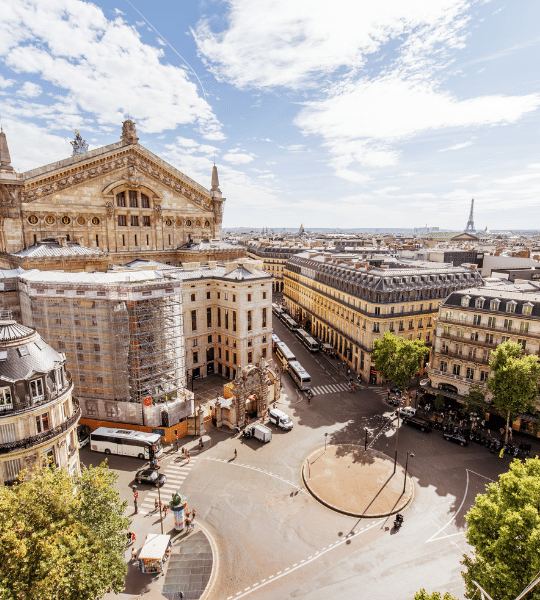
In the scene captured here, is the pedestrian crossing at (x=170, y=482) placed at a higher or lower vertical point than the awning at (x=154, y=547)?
lower

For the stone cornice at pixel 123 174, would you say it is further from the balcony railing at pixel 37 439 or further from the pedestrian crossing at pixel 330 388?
the balcony railing at pixel 37 439

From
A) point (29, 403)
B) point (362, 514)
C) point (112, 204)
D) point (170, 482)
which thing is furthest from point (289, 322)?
point (29, 403)

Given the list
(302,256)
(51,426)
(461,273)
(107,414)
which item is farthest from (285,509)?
(302,256)

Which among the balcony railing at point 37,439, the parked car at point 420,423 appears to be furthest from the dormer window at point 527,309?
the balcony railing at point 37,439

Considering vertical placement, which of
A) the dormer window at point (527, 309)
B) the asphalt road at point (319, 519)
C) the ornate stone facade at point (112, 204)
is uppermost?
the ornate stone facade at point (112, 204)

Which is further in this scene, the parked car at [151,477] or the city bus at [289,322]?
the city bus at [289,322]

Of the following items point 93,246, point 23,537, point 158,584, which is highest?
point 93,246

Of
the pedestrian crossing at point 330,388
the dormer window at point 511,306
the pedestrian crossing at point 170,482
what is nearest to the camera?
the pedestrian crossing at point 170,482

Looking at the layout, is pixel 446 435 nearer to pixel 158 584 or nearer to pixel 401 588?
pixel 401 588
